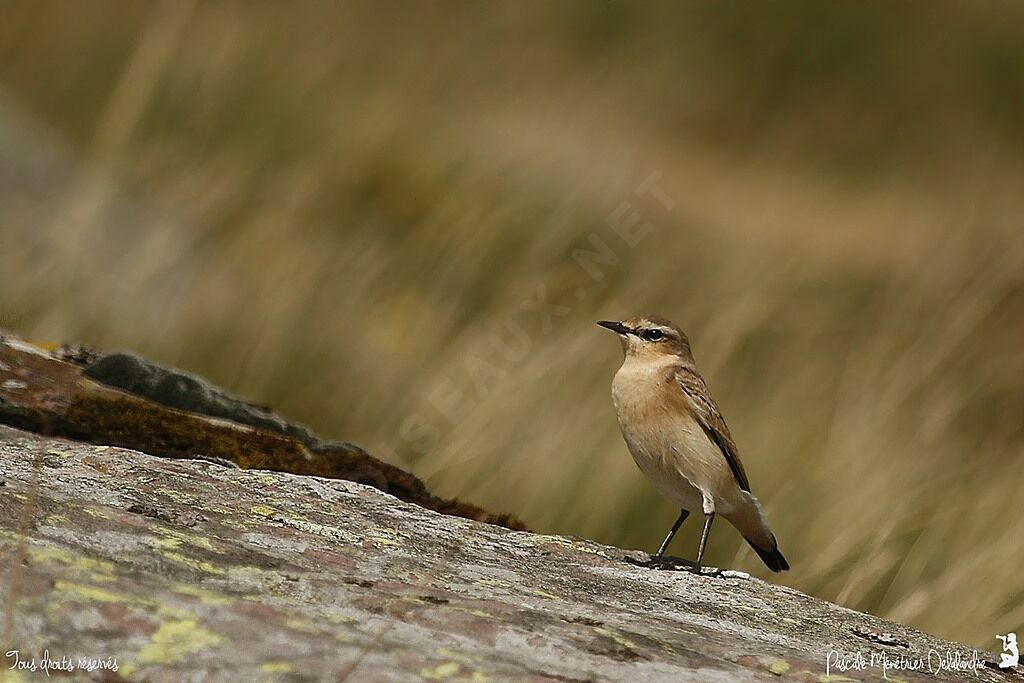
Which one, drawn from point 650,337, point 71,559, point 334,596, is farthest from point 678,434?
point 71,559

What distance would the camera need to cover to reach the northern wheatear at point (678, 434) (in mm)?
5242

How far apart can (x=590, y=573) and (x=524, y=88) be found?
253 inches

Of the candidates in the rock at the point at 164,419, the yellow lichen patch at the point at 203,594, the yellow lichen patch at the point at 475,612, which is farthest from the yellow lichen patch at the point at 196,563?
the rock at the point at 164,419

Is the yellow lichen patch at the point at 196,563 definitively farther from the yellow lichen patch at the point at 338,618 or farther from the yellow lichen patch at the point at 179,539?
the yellow lichen patch at the point at 338,618

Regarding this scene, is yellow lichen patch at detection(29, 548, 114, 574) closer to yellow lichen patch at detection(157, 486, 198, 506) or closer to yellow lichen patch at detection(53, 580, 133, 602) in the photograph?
yellow lichen patch at detection(53, 580, 133, 602)

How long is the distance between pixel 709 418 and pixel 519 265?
1982 millimetres

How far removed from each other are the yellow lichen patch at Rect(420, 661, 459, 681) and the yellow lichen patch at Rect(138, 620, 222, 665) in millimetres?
395

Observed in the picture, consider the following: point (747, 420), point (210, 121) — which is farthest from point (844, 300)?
point (210, 121)

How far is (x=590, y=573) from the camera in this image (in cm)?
373

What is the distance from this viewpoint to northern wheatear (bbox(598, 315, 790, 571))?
524 cm

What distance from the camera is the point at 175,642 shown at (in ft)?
7.79

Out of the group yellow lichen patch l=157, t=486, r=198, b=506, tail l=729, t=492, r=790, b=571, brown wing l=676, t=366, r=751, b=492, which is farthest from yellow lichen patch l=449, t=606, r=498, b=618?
tail l=729, t=492, r=790, b=571

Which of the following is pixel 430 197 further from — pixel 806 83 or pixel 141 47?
pixel 806 83

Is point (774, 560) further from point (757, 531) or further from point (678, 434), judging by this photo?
point (678, 434)
